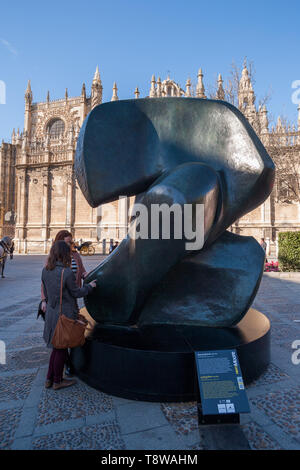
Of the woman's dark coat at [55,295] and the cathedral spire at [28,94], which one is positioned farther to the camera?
the cathedral spire at [28,94]

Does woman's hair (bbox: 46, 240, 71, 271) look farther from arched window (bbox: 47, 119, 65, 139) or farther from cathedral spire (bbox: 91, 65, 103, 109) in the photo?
arched window (bbox: 47, 119, 65, 139)

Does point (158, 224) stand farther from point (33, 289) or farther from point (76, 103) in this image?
point (76, 103)

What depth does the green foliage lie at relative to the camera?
11961 mm

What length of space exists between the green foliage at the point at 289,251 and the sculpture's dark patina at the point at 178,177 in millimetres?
9738

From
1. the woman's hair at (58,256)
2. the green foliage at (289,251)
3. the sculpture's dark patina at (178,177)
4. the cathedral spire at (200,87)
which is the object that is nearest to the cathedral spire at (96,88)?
the cathedral spire at (200,87)

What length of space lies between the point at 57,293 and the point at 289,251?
1179 cm

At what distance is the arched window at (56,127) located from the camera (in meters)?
42.6

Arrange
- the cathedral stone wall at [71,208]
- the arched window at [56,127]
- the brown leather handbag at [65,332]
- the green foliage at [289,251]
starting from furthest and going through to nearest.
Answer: the arched window at [56,127] < the cathedral stone wall at [71,208] < the green foliage at [289,251] < the brown leather handbag at [65,332]

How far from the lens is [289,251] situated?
12.1 metres

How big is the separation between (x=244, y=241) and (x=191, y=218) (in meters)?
1.16

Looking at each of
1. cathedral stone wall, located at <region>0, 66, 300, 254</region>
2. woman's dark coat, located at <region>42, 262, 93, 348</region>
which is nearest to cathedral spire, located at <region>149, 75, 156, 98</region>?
cathedral stone wall, located at <region>0, 66, 300, 254</region>

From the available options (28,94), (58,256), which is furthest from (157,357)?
(28,94)

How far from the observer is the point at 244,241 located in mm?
3572

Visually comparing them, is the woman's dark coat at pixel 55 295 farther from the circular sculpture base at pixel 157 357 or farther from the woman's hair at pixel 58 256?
the circular sculpture base at pixel 157 357
